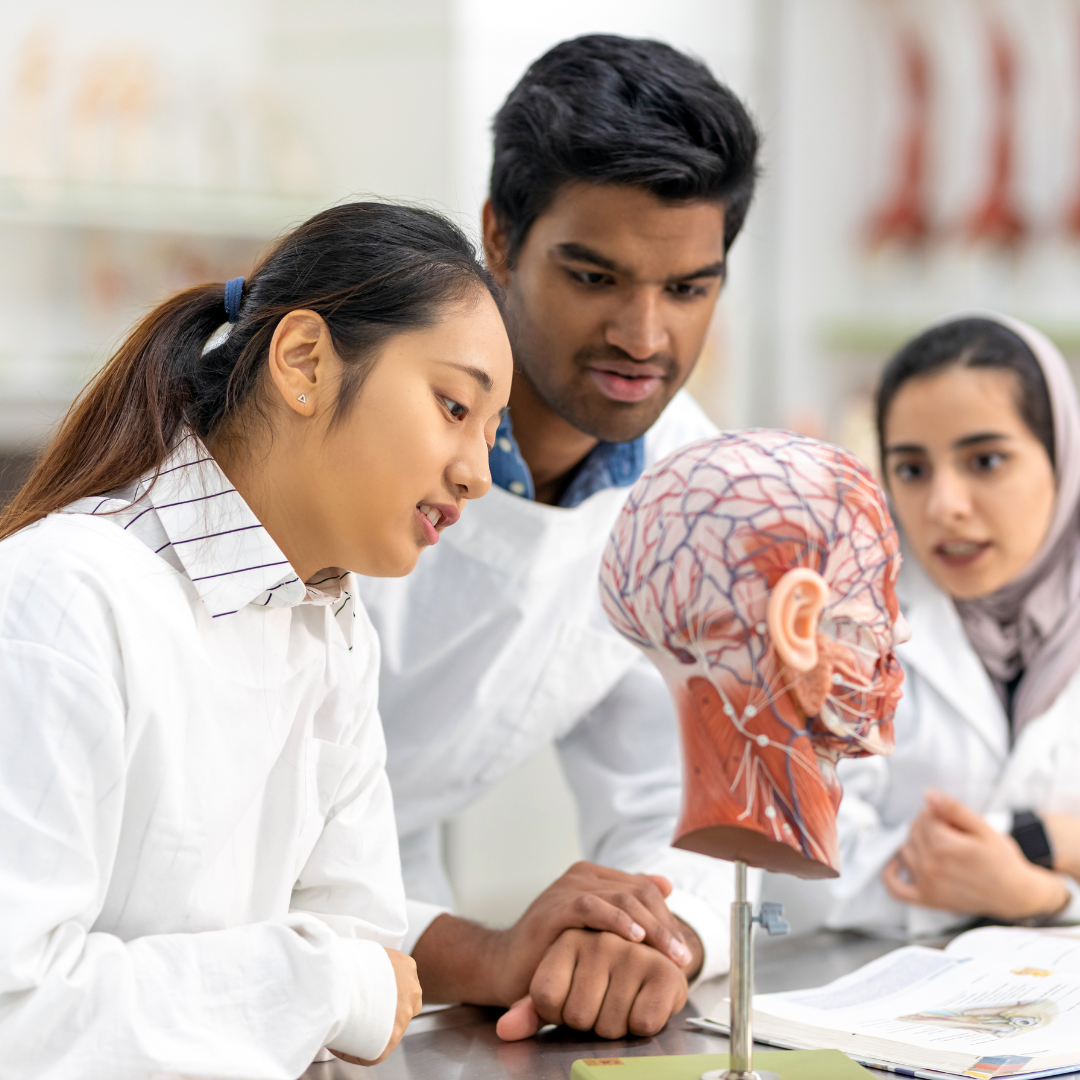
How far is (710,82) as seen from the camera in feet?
3.94

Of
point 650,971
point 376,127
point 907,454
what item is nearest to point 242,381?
point 650,971

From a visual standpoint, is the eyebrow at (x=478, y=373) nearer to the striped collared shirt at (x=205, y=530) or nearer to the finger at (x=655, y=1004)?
the striped collared shirt at (x=205, y=530)

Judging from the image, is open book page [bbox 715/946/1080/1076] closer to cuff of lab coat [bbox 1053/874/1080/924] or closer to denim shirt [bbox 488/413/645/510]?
cuff of lab coat [bbox 1053/874/1080/924]

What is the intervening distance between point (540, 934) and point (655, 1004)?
0.32 feet

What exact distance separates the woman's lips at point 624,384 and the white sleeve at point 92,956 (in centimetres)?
58

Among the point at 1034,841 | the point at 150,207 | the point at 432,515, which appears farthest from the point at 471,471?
the point at 150,207

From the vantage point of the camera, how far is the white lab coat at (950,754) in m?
1.39

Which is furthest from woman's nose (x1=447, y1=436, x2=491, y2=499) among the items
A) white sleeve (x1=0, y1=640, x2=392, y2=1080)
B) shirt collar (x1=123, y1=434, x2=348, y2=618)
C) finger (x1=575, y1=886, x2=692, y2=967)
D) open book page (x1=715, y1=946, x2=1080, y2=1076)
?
open book page (x1=715, y1=946, x2=1080, y2=1076)

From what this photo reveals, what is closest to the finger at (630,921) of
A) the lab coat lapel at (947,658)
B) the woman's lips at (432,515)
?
the woman's lips at (432,515)

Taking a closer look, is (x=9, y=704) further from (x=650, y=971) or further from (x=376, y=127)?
(x=376, y=127)

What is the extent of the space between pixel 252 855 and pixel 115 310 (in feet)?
7.18

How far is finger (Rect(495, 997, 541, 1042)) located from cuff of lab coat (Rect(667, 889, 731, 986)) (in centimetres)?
16

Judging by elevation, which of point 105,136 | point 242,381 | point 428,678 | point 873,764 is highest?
point 105,136

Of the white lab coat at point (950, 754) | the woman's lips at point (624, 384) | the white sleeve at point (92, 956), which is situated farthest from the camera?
the white lab coat at point (950, 754)
